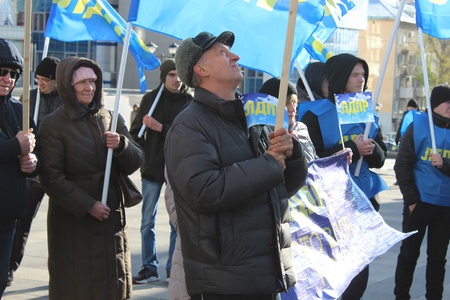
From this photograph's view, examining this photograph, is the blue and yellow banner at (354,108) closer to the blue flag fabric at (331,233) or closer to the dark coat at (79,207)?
the blue flag fabric at (331,233)

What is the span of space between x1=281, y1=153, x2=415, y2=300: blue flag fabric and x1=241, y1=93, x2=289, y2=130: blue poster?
115 centimetres

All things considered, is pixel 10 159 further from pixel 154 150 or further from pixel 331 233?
pixel 154 150

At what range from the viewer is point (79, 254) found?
19.7 feet

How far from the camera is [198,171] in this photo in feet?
13.1

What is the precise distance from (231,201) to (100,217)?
230 cm

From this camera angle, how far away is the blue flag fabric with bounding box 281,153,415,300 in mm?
5395

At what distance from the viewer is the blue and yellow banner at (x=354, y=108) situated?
6.60 metres

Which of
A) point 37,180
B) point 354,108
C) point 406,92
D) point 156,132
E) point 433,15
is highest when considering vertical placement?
point 433,15

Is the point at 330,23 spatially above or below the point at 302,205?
above

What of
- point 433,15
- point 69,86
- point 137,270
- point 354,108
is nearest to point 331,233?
point 354,108

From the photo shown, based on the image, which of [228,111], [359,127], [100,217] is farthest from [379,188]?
[228,111]

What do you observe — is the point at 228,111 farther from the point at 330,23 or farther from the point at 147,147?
the point at 147,147

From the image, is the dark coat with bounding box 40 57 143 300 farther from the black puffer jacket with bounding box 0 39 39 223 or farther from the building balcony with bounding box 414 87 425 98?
the building balcony with bounding box 414 87 425 98

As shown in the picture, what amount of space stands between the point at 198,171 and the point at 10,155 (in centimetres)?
193
